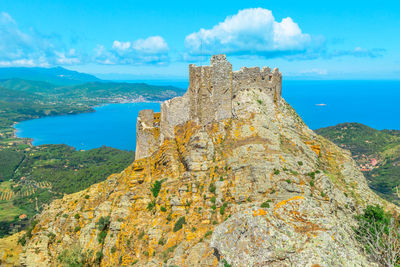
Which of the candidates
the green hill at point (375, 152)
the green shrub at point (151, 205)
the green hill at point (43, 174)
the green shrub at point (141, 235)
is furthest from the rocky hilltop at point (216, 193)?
the green hill at point (375, 152)

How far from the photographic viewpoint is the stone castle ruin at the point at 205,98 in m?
21.7

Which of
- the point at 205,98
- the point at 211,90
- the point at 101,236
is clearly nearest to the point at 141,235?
the point at 101,236

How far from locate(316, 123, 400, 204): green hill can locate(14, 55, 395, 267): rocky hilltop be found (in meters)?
65.9

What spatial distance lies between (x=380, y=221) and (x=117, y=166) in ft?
364

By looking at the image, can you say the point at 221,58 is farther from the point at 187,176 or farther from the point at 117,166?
the point at 117,166

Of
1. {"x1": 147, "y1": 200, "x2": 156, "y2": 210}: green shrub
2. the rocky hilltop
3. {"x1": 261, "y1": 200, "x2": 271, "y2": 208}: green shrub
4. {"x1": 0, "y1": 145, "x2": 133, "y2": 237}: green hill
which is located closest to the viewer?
the rocky hilltop

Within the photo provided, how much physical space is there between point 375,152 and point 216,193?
118 metres

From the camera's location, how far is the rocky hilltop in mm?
12164

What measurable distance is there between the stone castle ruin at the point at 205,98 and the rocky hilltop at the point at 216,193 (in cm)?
9

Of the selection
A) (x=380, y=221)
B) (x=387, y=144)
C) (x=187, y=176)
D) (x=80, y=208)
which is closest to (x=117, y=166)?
(x=80, y=208)

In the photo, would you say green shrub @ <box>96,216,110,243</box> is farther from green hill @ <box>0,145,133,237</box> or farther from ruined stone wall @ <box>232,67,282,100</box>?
green hill @ <box>0,145,133,237</box>

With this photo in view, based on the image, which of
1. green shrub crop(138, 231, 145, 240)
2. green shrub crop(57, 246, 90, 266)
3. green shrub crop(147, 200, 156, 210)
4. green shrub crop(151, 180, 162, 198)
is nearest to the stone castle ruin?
green shrub crop(151, 180, 162, 198)

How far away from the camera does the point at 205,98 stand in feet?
71.5

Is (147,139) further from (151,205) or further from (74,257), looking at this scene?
(74,257)
